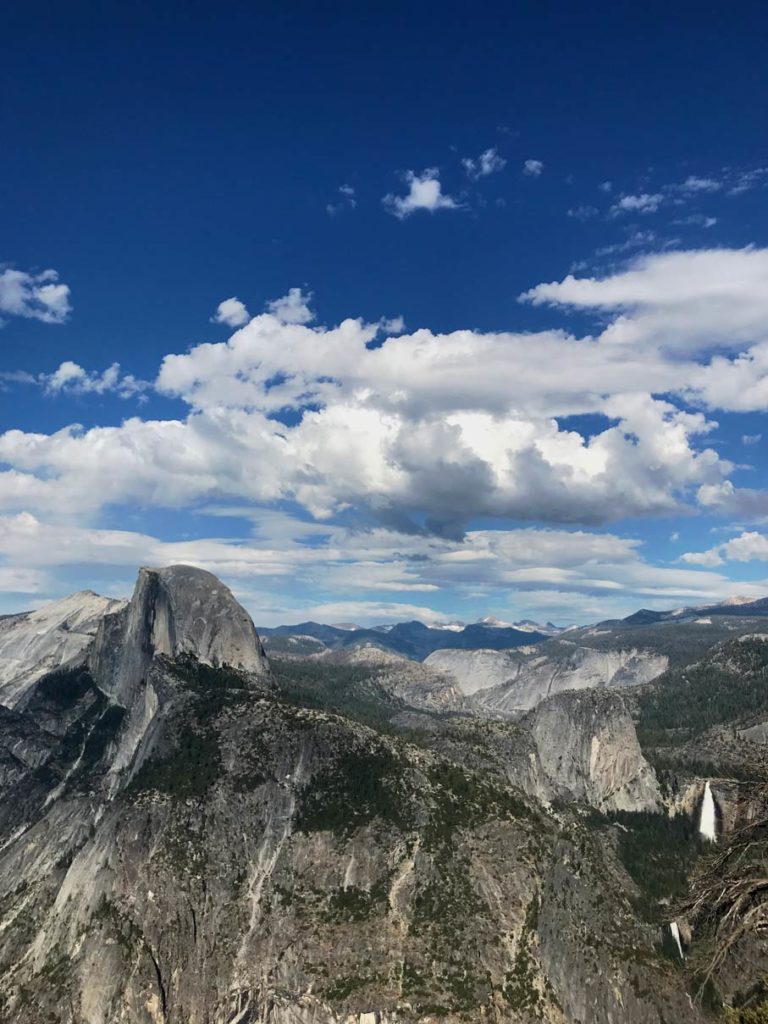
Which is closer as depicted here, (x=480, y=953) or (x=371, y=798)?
(x=480, y=953)

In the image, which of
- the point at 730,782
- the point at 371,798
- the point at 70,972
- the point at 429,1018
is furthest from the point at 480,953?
the point at 730,782

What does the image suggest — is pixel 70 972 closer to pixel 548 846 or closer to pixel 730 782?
pixel 548 846

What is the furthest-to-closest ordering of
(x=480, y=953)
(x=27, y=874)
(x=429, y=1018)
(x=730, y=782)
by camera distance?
(x=27, y=874) < (x=480, y=953) < (x=429, y=1018) < (x=730, y=782)

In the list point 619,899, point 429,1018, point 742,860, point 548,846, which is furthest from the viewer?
point 548,846

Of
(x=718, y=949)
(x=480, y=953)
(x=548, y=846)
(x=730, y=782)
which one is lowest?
(x=480, y=953)

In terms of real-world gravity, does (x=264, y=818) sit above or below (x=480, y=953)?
above

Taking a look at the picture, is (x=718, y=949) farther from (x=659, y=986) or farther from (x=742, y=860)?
(x=659, y=986)
